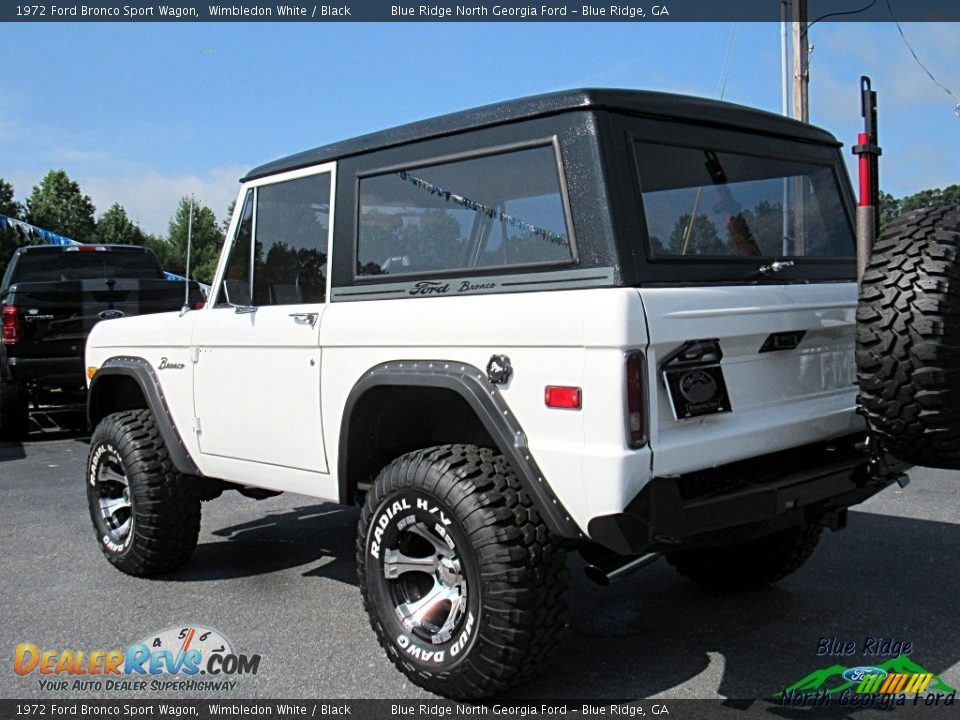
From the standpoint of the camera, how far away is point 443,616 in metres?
3.39

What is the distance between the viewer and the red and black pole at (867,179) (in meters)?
3.29

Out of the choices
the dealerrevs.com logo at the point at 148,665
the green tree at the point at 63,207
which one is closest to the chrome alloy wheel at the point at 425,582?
the dealerrevs.com logo at the point at 148,665

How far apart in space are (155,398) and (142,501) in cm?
54

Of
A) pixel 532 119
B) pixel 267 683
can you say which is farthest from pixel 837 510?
pixel 267 683

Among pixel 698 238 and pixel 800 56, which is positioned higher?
pixel 800 56

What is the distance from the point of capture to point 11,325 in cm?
944

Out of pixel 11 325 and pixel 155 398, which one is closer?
pixel 155 398

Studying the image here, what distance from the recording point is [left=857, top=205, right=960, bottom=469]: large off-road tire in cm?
295

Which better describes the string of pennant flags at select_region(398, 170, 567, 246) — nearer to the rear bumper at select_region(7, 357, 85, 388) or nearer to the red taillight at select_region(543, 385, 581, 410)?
the red taillight at select_region(543, 385, 581, 410)

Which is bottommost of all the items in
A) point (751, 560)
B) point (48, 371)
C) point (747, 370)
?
point (751, 560)

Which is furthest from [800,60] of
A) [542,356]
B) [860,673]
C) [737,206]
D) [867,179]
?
[542,356]

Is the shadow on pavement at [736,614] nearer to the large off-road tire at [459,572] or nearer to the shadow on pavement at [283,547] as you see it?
the shadow on pavement at [283,547]

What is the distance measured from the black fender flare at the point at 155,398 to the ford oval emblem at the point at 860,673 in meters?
3.12

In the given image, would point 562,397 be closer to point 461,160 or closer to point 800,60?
point 461,160
